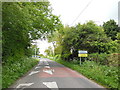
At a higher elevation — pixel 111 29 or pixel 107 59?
pixel 111 29

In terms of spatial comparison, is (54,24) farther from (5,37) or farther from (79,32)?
(5,37)

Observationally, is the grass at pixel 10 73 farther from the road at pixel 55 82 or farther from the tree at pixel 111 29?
the tree at pixel 111 29

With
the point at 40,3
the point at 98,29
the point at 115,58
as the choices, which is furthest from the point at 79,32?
the point at 115,58

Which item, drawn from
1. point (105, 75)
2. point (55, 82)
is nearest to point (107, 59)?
point (105, 75)

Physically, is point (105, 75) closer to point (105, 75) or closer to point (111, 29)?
point (105, 75)

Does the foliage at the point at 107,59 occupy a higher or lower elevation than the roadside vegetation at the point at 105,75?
higher

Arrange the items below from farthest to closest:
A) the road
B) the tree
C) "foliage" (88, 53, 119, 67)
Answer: the tree, "foliage" (88, 53, 119, 67), the road

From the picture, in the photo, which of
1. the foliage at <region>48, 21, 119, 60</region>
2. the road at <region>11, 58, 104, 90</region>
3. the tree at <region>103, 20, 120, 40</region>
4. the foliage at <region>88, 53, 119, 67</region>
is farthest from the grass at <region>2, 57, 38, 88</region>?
the tree at <region>103, 20, 120, 40</region>

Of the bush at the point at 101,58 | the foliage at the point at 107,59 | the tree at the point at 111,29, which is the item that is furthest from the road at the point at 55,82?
the tree at the point at 111,29

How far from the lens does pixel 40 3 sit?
1477cm

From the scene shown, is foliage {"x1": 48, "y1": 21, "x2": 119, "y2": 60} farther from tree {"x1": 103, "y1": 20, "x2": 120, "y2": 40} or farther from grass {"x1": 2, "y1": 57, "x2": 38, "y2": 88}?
tree {"x1": 103, "y1": 20, "x2": 120, "y2": 40}

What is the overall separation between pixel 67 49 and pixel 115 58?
32.4 ft


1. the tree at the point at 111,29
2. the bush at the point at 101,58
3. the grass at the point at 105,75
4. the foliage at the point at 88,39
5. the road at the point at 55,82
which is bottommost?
the road at the point at 55,82

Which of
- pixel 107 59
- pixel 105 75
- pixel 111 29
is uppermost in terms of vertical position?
pixel 111 29
